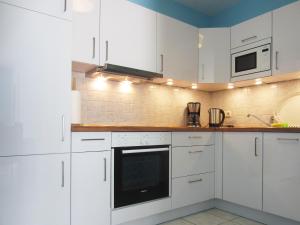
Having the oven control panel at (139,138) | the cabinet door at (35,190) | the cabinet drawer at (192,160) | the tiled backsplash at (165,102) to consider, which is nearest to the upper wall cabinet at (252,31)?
the tiled backsplash at (165,102)

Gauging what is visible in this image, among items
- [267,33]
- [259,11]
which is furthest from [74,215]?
[259,11]

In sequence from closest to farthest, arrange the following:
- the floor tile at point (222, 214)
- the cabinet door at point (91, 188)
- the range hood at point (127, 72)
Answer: the cabinet door at point (91, 188) < the range hood at point (127, 72) < the floor tile at point (222, 214)

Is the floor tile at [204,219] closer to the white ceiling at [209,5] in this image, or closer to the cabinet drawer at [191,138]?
the cabinet drawer at [191,138]

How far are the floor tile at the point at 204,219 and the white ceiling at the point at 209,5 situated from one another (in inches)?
104

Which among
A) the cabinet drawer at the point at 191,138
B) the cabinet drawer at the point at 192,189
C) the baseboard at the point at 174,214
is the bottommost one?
the baseboard at the point at 174,214

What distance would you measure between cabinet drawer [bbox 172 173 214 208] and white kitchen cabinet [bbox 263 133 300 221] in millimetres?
570

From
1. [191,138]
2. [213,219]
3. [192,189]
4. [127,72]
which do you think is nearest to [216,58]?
[191,138]

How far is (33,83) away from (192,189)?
5.87ft

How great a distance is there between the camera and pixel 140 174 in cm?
206

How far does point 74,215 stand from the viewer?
1660 millimetres

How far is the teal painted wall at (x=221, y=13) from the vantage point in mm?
2768

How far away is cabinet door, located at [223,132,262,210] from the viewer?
2240mm

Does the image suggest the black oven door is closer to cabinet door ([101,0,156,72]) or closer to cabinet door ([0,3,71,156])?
cabinet door ([0,3,71,156])

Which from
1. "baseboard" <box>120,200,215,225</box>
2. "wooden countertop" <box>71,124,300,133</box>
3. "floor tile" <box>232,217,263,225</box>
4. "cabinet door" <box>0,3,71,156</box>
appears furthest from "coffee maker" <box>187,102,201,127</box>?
"cabinet door" <box>0,3,71,156</box>
